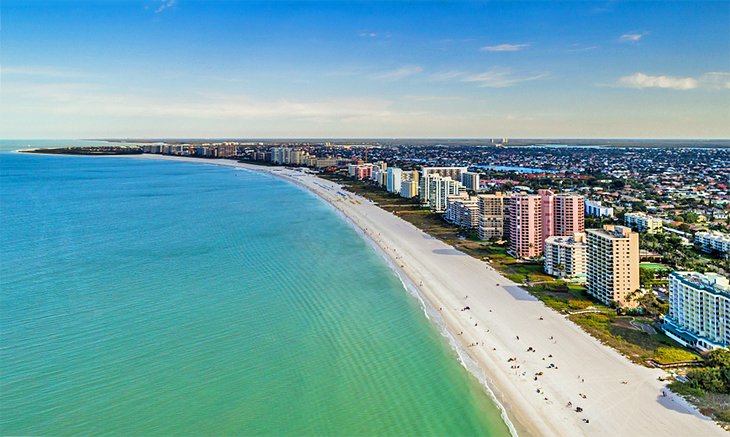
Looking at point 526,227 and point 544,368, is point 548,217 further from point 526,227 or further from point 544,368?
point 544,368

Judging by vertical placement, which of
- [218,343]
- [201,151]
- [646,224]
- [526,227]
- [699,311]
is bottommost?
[218,343]

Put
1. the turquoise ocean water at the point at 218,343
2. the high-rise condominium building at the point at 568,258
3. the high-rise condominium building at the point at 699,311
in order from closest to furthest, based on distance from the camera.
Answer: the turquoise ocean water at the point at 218,343, the high-rise condominium building at the point at 699,311, the high-rise condominium building at the point at 568,258

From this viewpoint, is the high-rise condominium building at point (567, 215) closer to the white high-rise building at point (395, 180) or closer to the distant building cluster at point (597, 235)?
the distant building cluster at point (597, 235)

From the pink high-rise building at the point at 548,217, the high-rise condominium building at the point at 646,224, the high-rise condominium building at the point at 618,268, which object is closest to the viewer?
the high-rise condominium building at the point at 618,268

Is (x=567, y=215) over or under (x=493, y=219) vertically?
over

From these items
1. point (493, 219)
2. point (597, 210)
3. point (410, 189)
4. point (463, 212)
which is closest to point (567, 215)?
point (493, 219)

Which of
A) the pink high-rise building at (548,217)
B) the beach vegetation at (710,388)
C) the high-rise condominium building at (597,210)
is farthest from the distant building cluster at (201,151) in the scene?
the beach vegetation at (710,388)

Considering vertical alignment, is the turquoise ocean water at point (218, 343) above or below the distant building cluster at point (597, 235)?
below
